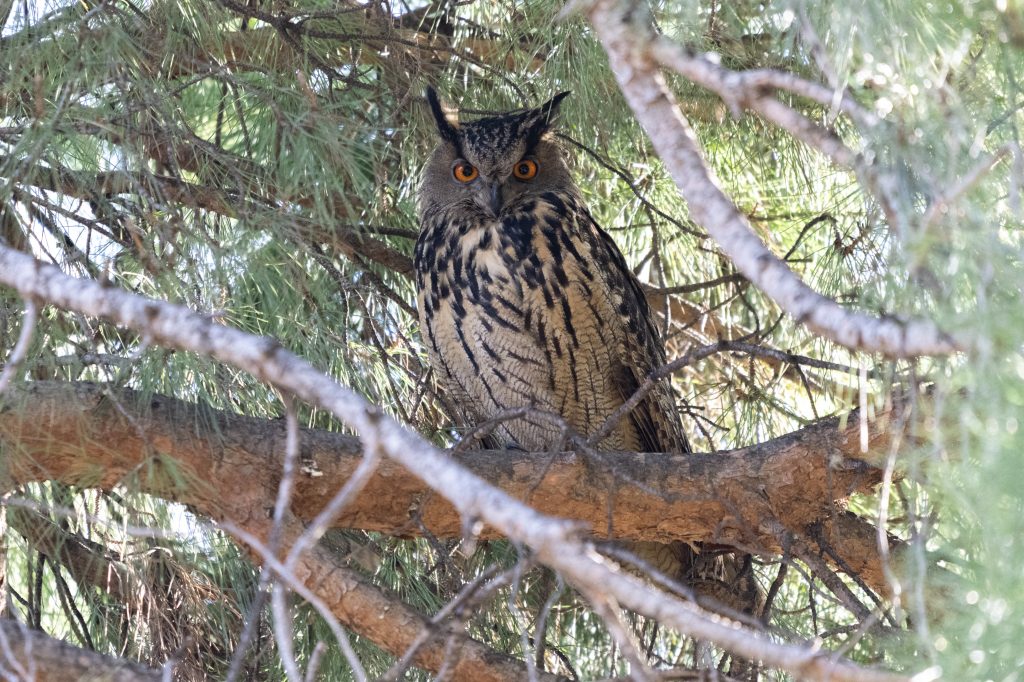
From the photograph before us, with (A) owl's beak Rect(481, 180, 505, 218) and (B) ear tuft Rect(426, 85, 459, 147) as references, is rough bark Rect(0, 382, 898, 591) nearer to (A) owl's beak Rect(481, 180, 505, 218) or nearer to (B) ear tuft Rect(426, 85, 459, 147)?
(A) owl's beak Rect(481, 180, 505, 218)

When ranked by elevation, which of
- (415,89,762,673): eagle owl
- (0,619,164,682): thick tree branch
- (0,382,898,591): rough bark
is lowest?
(0,619,164,682): thick tree branch

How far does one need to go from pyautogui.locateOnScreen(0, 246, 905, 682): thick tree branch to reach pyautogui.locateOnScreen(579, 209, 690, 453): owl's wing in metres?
1.32

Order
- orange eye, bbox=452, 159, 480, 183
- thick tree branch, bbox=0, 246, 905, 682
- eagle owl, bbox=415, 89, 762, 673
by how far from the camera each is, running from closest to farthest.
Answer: thick tree branch, bbox=0, 246, 905, 682
eagle owl, bbox=415, 89, 762, 673
orange eye, bbox=452, 159, 480, 183

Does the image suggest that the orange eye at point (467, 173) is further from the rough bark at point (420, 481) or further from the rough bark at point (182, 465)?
the rough bark at point (182, 465)

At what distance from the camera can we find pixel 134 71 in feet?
6.09

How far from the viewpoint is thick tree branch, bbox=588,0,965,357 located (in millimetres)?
1040

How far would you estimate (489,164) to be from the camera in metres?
2.71

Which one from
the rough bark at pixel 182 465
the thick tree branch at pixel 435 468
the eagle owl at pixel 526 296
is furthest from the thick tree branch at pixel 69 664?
the eagle owl at pixel 526 296

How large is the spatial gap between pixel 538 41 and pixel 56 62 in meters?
0.98

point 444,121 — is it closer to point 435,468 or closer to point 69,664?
point 69,664

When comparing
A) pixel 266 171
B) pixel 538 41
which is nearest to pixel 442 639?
pixel 266 171

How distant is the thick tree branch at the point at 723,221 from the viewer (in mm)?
1040

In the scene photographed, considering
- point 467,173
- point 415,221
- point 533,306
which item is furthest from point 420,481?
point 415,221

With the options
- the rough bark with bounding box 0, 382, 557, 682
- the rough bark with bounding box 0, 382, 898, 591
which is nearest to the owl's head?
the rough bark with bounding box 0, 382, 898, 591
